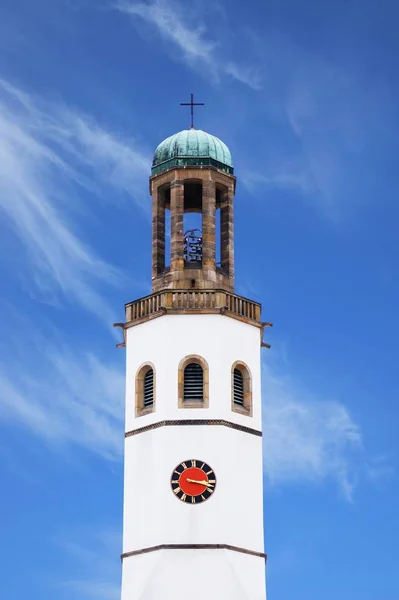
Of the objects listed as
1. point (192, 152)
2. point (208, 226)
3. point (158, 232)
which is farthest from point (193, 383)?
→ point (192, 152)

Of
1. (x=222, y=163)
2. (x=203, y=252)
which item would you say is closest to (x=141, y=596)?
(x=203, y=252)

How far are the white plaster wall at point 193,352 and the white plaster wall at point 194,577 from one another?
19.8ft

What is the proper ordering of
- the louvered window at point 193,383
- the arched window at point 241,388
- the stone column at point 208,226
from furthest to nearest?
1. the stone column at point 208,226
2. the arched window at point 241,388
3. the louvered window at point 193,383

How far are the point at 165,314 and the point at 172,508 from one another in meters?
8.68

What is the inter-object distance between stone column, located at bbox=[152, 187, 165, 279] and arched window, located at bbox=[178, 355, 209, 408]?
5464 mm

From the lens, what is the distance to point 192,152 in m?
74.5

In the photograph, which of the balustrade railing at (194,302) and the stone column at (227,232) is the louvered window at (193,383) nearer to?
the balustrade railing at (194,302)

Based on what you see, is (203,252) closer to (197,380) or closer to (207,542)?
(197,380)

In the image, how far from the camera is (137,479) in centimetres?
6956

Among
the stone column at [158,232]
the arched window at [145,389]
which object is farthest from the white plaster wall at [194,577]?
the stone column at [158,232]

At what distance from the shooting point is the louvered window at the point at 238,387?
70938 mm

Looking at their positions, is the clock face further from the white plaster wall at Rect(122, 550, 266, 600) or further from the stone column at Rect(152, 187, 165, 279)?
the stone column at Rect(152, 187, 165, 279)

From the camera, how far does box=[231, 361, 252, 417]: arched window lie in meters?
70.8

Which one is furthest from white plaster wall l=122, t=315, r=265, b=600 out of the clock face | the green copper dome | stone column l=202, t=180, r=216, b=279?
the green copper dome
